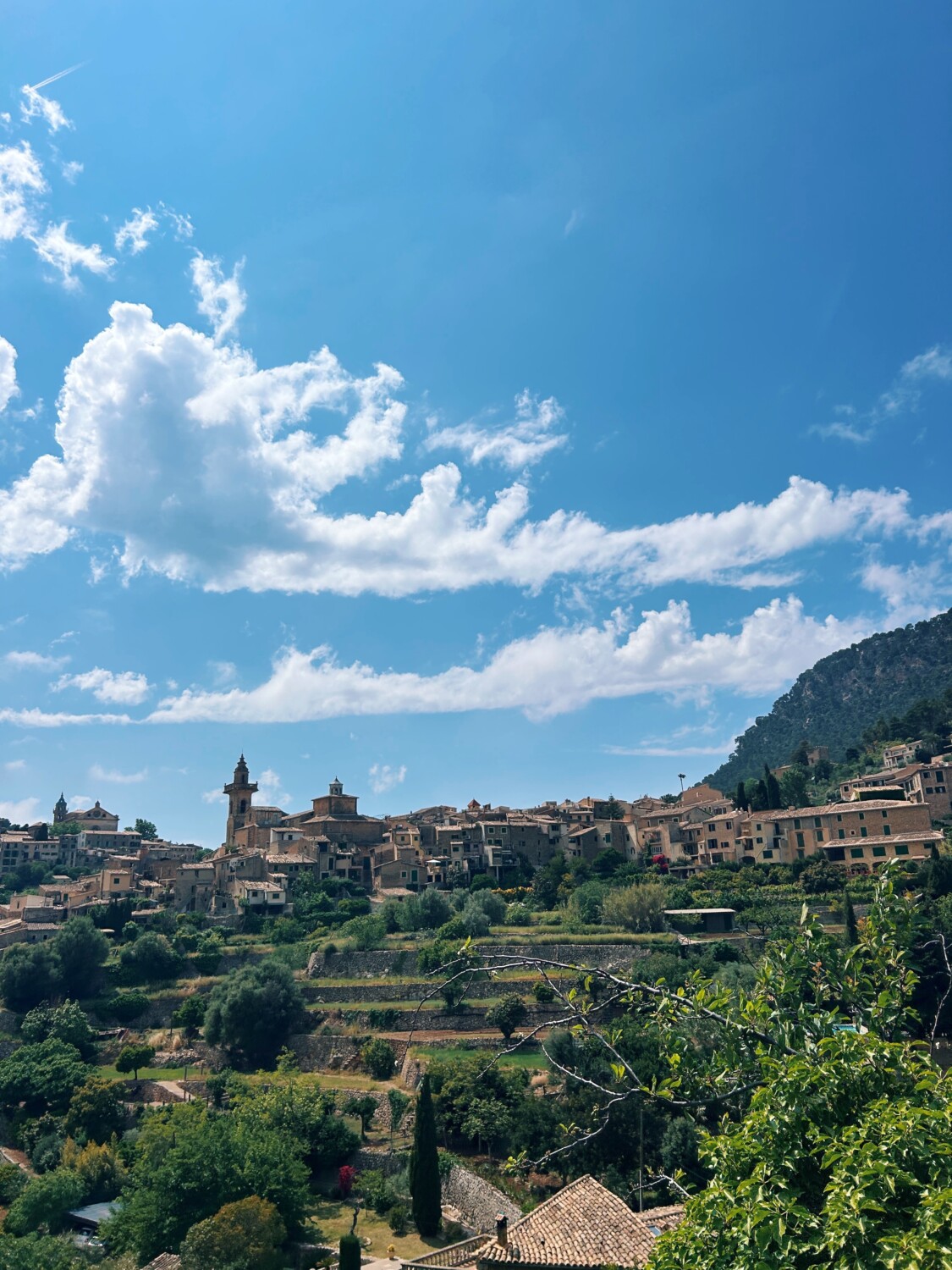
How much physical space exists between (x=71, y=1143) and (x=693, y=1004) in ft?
146

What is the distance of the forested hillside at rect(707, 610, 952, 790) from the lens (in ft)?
559

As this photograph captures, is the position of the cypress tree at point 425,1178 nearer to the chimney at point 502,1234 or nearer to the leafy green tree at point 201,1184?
the leafy green tree at point 201,1184

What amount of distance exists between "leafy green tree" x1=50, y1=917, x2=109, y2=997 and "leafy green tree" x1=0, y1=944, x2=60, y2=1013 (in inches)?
26.3

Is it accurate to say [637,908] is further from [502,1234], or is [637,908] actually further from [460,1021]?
[502,1234]

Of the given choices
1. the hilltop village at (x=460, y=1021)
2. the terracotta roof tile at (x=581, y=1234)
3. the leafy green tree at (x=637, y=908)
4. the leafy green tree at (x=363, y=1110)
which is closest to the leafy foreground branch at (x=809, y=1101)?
the hilltop village at (x=460, y=1021)

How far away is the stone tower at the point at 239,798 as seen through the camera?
316ft

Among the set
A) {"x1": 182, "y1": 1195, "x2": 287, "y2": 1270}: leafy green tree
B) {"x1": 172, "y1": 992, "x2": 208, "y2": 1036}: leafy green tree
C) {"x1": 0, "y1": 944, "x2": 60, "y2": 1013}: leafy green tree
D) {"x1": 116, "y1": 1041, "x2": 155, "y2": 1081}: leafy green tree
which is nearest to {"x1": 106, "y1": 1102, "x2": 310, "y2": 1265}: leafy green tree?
{"x1": 182, "y1": 1195, "x2": 287, "y2": 1270}: leafy green tree

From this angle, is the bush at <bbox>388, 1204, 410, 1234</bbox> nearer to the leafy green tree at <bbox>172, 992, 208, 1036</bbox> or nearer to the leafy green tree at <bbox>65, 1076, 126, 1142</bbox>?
the leafy green tree at <bbox>65, 1076, 126, 1142</bbox>

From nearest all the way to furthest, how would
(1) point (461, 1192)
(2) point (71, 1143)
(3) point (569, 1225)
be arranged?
(3) point (569, 1225)
(1) point (461, 1192)
(2) point (71, 1143)

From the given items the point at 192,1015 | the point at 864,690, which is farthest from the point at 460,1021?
the point at 864,690

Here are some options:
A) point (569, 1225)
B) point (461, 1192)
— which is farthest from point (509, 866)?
point (569, 1225)

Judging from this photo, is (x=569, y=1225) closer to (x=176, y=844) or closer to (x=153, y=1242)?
(x=153, y=1242)

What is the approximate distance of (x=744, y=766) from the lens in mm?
191500

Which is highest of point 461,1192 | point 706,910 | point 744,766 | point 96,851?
point 744,766
